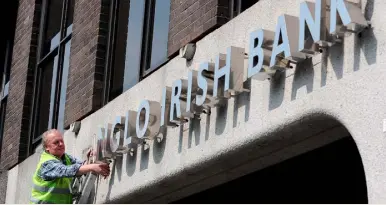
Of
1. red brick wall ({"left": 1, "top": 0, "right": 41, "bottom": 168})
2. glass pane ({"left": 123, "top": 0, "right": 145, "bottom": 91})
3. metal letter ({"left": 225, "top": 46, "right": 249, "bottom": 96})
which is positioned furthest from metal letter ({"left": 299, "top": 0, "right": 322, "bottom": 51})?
red brick wall ({"left": 1, "top": 0, "right": 41, "bottom": 168})

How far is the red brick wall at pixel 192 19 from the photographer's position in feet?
32.7

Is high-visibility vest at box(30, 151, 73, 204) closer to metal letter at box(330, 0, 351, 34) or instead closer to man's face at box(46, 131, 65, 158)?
man's face at box(46, 131, 65, 158)

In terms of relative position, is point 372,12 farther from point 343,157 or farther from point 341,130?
point 343,157

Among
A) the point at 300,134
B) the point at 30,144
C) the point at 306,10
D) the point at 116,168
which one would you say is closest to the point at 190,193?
the point at 116,168

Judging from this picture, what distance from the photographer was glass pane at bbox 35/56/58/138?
1423 cm

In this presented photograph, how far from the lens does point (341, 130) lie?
810 centimetres

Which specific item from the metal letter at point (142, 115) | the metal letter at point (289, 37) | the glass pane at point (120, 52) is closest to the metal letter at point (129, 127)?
the metal letter at point (142, 115)

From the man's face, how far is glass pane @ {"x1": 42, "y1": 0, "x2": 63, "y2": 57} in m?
3.79

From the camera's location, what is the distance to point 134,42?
477 inches

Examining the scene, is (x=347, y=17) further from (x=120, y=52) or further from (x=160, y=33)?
(x=120, y=52)

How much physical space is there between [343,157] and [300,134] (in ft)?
7.81

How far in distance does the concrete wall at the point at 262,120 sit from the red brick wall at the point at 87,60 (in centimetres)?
50

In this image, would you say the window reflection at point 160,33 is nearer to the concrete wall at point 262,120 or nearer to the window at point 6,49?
the concrete wall at point 262,120

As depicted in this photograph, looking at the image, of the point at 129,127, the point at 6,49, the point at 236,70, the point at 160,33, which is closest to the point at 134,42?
the point at 160,33
